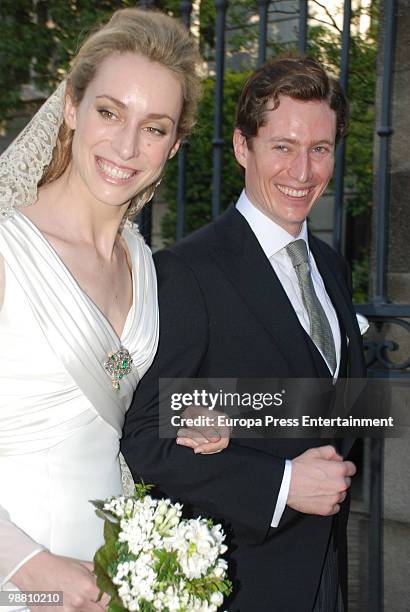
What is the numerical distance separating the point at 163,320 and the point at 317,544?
33.2 inches

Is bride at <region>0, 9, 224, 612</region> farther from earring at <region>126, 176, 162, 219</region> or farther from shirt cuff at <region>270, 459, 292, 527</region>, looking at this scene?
shirt cuff at <region>270, 459, 292, 527</region>

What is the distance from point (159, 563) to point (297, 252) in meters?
1.31

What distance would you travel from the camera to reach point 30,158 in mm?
2463

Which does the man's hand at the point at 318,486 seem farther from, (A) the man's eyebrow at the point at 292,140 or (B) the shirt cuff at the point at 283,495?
(A) the man's eyebrow at the point at 292,140

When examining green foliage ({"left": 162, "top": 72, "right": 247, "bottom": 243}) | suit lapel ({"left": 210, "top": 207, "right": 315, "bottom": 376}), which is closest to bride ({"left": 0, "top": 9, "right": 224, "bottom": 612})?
suit lapel ({"left": 210, "top": 207, "right": 315, "bottom": 376})

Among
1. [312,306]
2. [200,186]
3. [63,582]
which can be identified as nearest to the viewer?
[63,582]

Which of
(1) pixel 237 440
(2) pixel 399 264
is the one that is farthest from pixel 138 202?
(2) pixel 399 264

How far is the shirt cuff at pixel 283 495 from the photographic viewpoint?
2.49 meters

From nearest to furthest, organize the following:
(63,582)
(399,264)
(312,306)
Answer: (63,582), (312,306), (399,264)

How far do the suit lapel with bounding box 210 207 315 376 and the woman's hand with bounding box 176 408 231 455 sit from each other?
337mm

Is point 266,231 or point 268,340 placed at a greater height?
point 266,231

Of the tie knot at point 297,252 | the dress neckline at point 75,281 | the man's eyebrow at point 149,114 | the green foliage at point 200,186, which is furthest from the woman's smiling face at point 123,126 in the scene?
the green foliage at point 200,186

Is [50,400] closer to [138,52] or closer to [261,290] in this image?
[261,290]

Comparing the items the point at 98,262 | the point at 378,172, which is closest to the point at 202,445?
the point at 98,262
